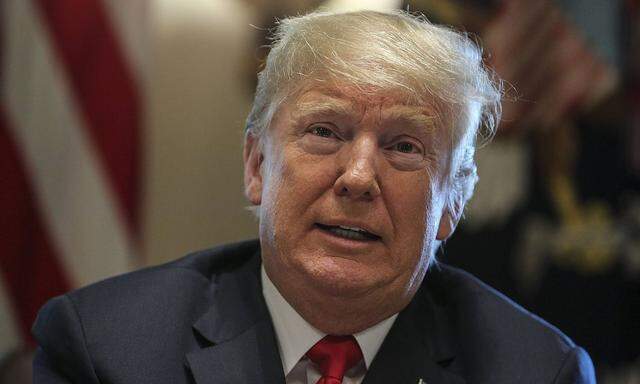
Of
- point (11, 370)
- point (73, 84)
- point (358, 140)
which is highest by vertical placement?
point (358, 140)

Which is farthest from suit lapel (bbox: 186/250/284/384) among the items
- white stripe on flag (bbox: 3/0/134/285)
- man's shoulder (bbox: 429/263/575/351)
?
white stripe on flag (bbox: 3/0/134/285)

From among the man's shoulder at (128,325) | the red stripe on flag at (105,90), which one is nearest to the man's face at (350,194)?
the man's shoulder at (128,325)

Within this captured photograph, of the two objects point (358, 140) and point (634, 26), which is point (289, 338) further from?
point (634, 26)

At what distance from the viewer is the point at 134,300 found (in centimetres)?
187

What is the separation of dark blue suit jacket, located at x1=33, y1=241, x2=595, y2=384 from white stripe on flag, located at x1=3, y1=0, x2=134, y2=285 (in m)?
1.37

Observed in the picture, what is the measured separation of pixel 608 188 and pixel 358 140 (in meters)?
2.78

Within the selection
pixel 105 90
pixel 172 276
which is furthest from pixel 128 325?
pixel 105 90

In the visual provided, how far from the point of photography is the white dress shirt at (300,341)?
189 cm

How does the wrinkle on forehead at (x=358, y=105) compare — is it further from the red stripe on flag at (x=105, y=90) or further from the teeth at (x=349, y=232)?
the red stripe on flag at (x=105, y=90)

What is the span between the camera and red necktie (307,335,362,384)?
185 centimetres

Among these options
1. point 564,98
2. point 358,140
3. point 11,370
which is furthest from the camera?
point 564,98

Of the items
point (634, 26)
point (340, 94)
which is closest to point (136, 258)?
point (340, 94)

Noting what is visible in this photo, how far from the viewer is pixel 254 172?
2.02m

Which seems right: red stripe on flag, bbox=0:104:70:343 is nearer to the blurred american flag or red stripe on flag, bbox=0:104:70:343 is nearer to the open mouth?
the blurred american flag
